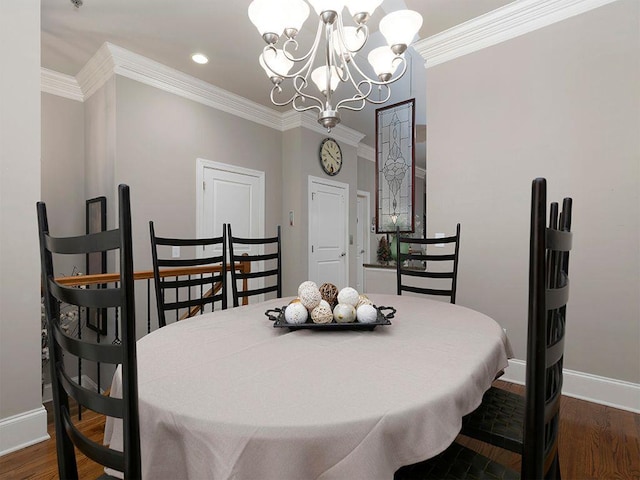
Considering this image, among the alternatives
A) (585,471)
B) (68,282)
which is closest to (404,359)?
(585,471)

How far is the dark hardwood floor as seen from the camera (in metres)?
1.49

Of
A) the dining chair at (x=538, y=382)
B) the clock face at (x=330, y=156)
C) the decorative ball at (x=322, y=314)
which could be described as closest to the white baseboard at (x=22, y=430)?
the decorative ball at (x=322, y=314)

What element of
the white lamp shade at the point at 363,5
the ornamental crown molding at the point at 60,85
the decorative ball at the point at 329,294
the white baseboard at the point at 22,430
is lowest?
the white baseboard at the point at 22,430

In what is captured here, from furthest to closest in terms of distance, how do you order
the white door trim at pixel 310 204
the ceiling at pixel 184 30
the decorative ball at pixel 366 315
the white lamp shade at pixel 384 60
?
the white door trim at pixel 310 204
the ceiling at pixel 184 30
the white lamp shade at pixel 384 60
the decorative ball at pixel 366 315

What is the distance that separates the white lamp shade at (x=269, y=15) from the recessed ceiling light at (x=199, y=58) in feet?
6.06

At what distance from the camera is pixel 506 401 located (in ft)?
3.97

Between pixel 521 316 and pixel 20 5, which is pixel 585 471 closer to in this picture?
pixel 521 316

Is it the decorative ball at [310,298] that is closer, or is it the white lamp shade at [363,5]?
the decorative ball at [310,298]

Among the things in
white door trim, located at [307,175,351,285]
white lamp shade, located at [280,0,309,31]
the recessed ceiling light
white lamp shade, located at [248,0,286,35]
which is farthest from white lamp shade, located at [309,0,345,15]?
white door trim, located at [307,175,351,285]

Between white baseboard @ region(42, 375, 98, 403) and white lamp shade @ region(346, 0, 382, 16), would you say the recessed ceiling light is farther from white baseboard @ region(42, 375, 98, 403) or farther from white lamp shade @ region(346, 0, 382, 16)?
white baseboard @ region(42, 375, 98, 403)

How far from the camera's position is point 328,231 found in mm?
4871

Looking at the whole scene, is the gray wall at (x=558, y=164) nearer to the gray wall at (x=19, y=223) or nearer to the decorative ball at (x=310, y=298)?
the decorative ball at (x=310, y=298)

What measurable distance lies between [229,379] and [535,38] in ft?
9.57

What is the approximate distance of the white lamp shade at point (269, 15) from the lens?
151 cm
